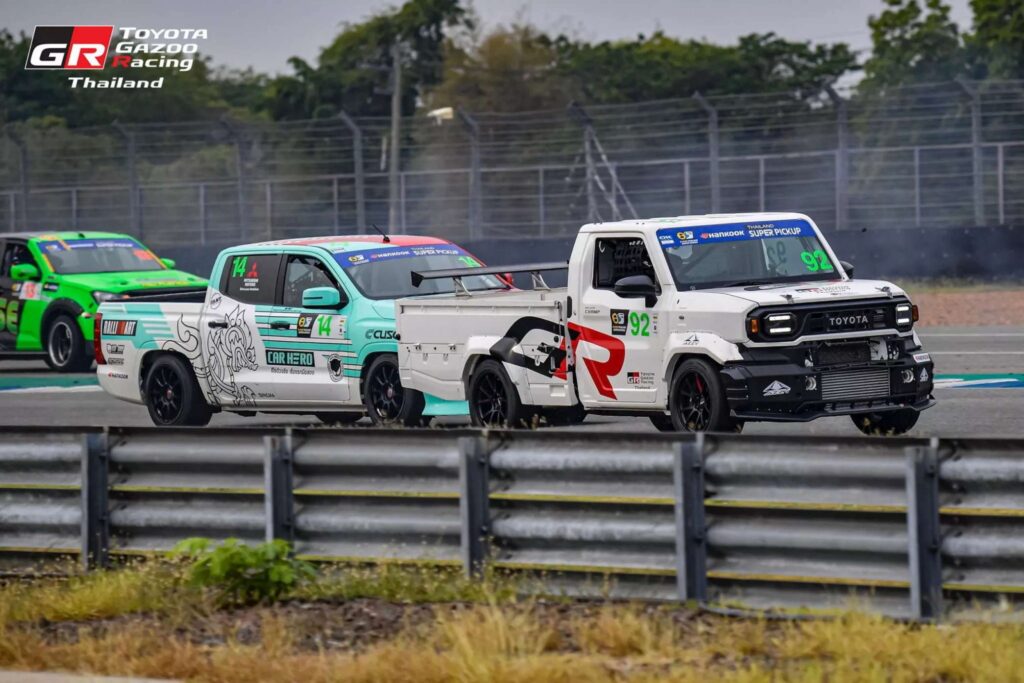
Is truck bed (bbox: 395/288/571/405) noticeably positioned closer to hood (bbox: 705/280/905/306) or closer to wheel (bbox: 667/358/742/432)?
wheel (bbox: 667/358/742/432)

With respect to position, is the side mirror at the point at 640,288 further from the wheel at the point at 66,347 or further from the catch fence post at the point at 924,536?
the wheel at the point at 66,347

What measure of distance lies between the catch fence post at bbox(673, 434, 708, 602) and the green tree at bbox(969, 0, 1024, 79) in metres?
43.5

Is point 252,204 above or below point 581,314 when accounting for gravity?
above

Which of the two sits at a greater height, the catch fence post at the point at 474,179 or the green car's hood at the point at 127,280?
the catch fence post at the point at 474,179

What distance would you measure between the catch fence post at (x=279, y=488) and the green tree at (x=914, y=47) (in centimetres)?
5073

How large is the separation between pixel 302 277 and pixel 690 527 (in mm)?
8357

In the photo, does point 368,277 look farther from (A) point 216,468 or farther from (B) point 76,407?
(A) point 216,468

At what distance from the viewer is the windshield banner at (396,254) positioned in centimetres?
1631

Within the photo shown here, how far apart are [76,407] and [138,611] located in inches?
425

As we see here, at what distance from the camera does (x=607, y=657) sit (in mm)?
7902

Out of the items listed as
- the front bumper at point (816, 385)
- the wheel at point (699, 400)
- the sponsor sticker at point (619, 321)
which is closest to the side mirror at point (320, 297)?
the sponsor sticker at point (619, 321)

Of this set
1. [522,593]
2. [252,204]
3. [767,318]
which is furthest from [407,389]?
[252,204]

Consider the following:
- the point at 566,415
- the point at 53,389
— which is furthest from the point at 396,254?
the point at 53,389

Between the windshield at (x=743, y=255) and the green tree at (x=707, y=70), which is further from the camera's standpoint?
the green tree at (x=707, y=70)
